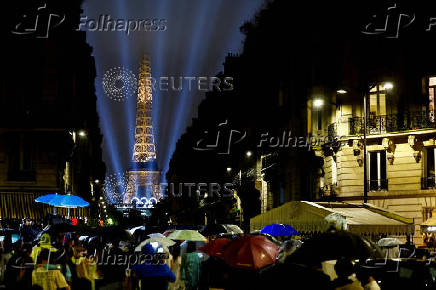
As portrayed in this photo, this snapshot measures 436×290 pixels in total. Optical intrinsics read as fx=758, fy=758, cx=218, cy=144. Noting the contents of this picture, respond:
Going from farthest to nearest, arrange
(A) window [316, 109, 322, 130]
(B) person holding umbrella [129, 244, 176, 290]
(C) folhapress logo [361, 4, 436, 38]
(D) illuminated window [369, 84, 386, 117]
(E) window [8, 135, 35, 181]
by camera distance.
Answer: (A) window [316, 109, 322, 130] < (E) window [8, 135, 35, 181] < (D) illuminated window [369, 84, 386, 117] < (C) folhapress logo [361, 4, 436, 38] < (B) person holding umbrella [129, 244, 176, 290]

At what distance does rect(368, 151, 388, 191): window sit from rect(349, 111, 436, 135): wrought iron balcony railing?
4.22ft

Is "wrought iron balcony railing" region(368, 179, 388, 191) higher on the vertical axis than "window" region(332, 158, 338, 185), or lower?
lower

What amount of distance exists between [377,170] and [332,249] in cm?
3016

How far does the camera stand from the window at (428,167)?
37812 mm

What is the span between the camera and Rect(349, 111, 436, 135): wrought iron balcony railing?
3816 cm

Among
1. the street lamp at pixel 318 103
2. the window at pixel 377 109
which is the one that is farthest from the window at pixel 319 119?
the window at pixel 377 109

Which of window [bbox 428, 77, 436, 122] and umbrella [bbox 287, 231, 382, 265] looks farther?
window [bbox 428, 77, 436, 122]

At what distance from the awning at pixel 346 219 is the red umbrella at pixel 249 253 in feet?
16.7

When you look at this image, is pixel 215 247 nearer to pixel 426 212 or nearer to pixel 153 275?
pixel 153 275

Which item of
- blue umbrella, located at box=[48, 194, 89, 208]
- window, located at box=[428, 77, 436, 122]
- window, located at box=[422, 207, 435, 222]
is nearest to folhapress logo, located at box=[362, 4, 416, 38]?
window, located at box=[428, 77, 436, 122]

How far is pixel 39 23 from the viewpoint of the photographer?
4272cm

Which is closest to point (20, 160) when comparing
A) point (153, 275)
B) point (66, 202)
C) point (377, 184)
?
point (66, 202)

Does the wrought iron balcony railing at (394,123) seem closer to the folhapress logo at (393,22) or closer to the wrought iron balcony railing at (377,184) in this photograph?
the wrought iron balcony railing at (377,184)

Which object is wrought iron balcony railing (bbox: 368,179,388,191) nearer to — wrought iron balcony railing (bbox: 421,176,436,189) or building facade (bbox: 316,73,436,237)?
building facade (bbox: 316,73,436,237)
